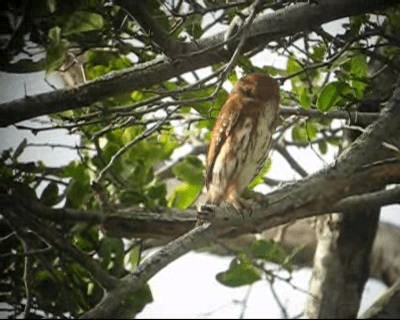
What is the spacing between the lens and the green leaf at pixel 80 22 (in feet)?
2.39

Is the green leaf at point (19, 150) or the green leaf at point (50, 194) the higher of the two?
the green leaf at point (19, 150)

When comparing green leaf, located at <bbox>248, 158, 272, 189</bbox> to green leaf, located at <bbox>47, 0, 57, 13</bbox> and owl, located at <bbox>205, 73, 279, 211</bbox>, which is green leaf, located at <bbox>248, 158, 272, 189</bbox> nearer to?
owl, located at <bbox>205, 73, 279, 211</bbox>

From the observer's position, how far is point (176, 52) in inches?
29.9

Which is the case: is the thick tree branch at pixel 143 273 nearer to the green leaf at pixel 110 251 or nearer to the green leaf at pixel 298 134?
the green leaf at pixel 110 251

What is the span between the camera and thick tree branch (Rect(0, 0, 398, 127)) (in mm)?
759

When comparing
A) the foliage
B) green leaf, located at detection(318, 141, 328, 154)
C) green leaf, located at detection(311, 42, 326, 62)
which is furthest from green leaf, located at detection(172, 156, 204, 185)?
green leaf, located at detection(318, 141, 328, 154)

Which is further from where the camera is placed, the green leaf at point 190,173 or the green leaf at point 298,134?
the green leaf at point 298,134

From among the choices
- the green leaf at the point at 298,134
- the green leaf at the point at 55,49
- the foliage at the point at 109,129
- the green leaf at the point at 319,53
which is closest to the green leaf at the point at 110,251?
the foliage at the point at 109,129

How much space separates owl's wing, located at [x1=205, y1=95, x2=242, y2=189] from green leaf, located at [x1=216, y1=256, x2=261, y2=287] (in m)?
0.11

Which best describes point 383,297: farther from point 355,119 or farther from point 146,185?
point 146,185

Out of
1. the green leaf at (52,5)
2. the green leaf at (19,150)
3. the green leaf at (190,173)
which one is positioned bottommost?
the green leaf at (190,173)

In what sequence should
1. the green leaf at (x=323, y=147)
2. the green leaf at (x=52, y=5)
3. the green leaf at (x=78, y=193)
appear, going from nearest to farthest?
1. the green leaf at (x=52, y=5)
2. the green leaf at (x=78, y=193)
3. the green leaf at (x=323, y=147)

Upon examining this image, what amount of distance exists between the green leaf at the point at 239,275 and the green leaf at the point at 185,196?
12cm

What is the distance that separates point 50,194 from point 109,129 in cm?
12
